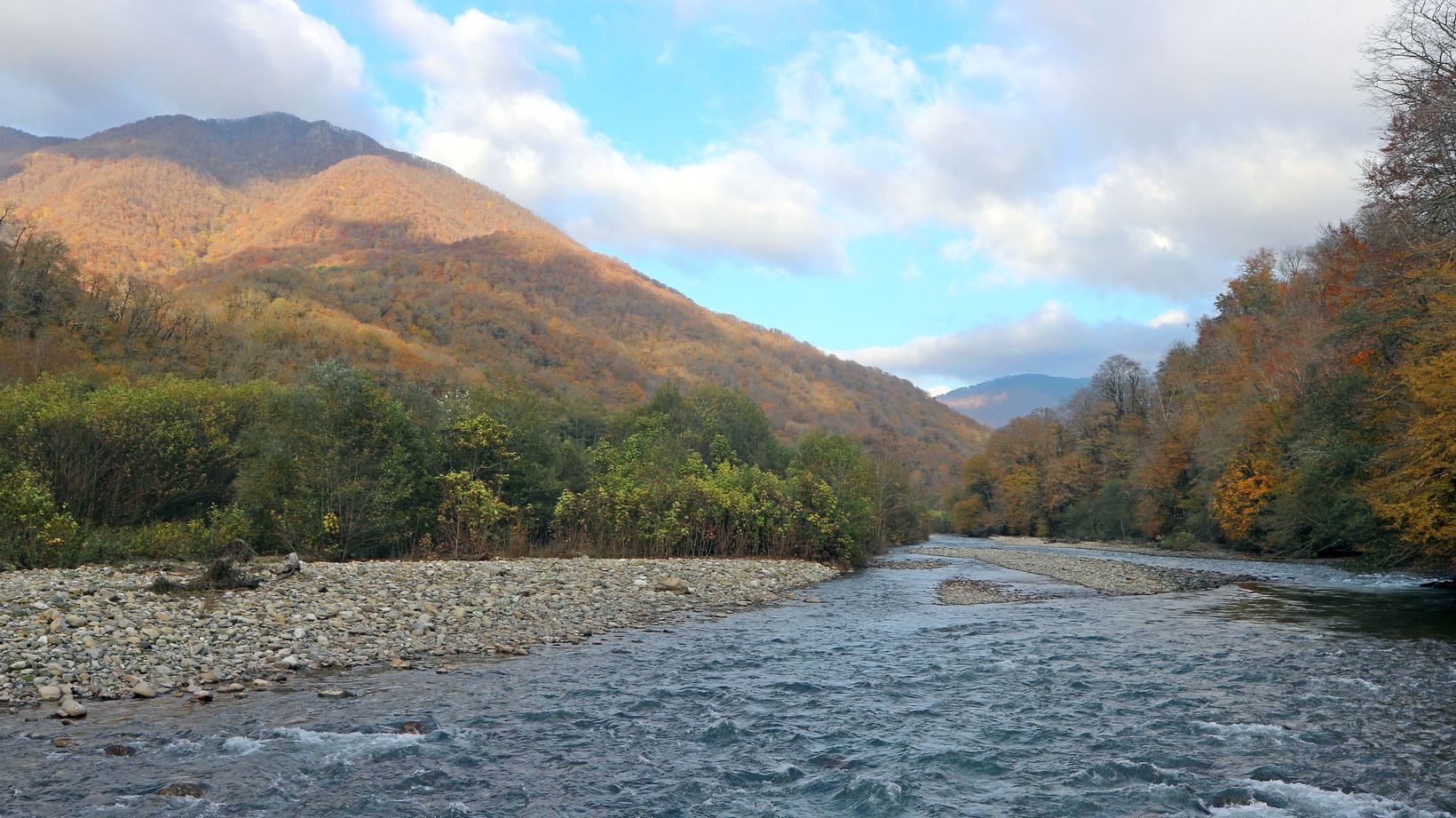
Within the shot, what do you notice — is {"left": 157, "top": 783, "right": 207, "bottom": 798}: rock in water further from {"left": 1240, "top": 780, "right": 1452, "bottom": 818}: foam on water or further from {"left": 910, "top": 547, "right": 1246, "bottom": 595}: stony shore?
{"left": 910, "top": 547, "right": 1246, "bottom": 595}: stony shore

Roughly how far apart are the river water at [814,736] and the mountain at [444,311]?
184 feet

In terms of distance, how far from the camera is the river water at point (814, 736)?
8320 mm

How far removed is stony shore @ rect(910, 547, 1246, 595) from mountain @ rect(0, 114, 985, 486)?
34430mm

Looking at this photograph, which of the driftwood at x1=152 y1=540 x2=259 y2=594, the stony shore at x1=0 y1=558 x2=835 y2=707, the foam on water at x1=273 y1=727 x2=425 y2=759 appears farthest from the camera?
the driftwood at x1=152 y1=540 x2=259 y2=594

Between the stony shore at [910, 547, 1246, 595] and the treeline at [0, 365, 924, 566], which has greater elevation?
the treeline at [0, 365, 924, 566]

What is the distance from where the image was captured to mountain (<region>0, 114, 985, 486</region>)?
90188 mm

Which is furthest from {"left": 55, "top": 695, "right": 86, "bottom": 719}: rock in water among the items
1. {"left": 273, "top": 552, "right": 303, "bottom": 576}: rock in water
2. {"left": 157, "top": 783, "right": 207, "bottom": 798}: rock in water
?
{"left": 273, "top": 552, "right": 303, "bottom": 576}: rock in water

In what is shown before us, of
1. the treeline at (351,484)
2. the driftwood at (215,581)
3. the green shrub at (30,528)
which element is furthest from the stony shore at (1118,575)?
the green shrub at (30,528)

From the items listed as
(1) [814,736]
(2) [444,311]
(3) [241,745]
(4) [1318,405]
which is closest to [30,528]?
(3) [241,745]

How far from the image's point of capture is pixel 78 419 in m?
23.6

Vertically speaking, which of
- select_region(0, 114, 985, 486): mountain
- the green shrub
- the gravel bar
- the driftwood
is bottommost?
the gravel bar

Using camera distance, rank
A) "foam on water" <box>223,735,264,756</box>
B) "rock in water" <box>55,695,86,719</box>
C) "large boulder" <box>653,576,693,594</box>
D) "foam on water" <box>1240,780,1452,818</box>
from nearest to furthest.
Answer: "foam on water" <box>1240,780,1452,818</box>
"foam on water" <box>223,735,264,756</box>
"rock in water" <box>55,695,86,719</box>
"large boulder" <box>653,576,693,594</box>

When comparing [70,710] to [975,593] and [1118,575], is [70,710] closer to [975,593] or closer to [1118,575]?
[975,593]

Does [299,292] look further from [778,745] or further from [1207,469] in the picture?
[778,745]
